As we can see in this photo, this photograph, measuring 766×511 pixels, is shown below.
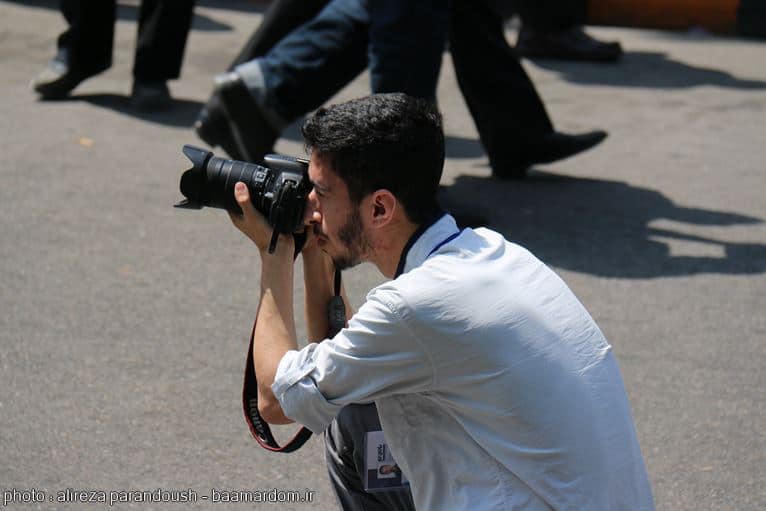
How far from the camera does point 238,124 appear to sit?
4965 mm

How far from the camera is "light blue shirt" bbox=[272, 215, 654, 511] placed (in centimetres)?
198

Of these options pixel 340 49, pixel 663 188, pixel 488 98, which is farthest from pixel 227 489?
pixel 663 188

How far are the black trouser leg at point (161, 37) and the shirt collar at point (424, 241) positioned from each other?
4425 millimetres

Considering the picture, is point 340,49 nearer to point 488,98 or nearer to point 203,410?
point 488,98

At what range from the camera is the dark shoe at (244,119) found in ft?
16.1

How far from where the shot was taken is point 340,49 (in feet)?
16.2

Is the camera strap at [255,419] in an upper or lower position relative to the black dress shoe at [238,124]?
upper

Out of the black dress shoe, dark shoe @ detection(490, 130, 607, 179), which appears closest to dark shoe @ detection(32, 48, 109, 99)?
the black dress shoe

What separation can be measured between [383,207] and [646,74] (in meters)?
6.07

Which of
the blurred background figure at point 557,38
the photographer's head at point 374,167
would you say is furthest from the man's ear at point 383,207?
the blurred background figure at point 557,38

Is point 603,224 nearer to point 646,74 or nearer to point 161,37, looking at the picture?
point 161,37

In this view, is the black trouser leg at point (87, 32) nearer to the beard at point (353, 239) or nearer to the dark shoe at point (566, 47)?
the dark shoe at point (566, 47)

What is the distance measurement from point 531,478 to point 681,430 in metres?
1.46

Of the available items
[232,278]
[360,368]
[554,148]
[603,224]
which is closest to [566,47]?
[554,148]
